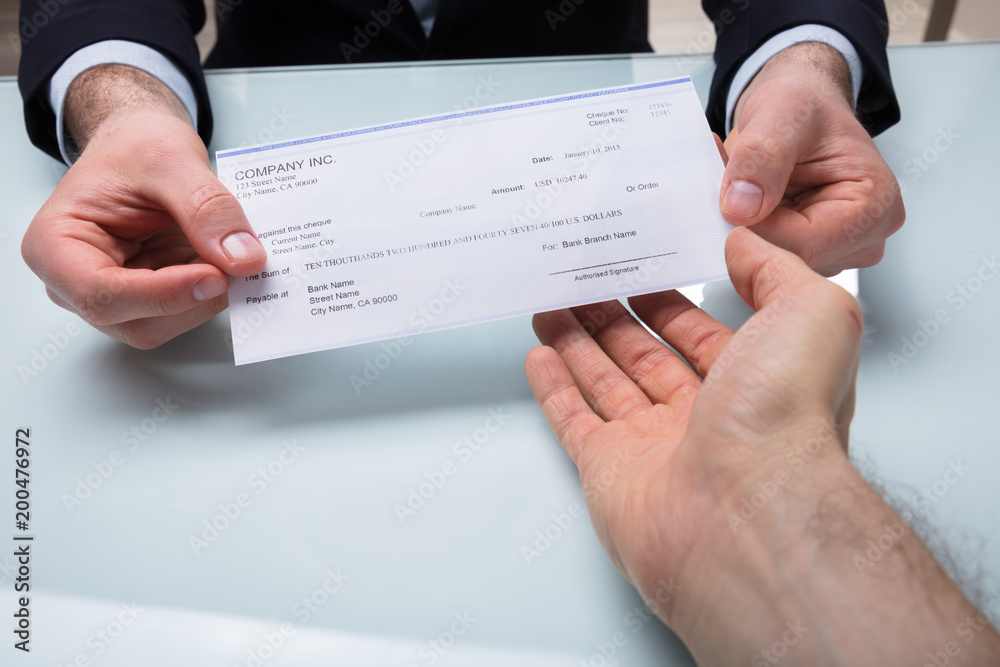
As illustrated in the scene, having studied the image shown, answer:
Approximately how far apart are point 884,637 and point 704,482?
17 centimetres

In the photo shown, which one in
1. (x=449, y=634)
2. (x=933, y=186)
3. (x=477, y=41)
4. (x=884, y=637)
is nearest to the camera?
(x=884, y=637)

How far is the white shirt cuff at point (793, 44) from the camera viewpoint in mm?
881

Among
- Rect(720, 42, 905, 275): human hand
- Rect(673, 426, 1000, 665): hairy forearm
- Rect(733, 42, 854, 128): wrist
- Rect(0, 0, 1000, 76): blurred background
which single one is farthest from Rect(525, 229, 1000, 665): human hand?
Rect(0, 0, 1000, 76): blurred background

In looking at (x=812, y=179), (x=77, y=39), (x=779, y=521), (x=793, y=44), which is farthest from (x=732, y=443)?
(x=77, y=39)

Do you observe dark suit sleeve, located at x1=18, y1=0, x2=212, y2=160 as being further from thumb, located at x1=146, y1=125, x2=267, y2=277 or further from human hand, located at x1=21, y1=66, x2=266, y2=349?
thumb, located at x1=146, y1=125, x2=267, y2=277

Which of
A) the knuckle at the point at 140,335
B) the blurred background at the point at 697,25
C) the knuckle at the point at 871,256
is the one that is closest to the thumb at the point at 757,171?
the knuckle at the point at 871,256

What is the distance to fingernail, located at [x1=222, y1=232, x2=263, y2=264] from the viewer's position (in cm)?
67

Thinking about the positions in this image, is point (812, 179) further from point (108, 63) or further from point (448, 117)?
point (108, 63)

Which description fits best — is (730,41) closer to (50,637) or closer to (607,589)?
Answer: (607,589)

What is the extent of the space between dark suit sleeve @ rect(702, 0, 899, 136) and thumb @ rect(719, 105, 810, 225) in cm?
27

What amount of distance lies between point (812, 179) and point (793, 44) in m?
0.26

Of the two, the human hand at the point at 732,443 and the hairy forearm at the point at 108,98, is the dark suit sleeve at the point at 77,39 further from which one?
the human hand at the point at 732,443

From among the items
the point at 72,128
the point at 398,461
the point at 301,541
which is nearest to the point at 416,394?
the point at 398,461

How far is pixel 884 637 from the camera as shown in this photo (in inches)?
18.5
